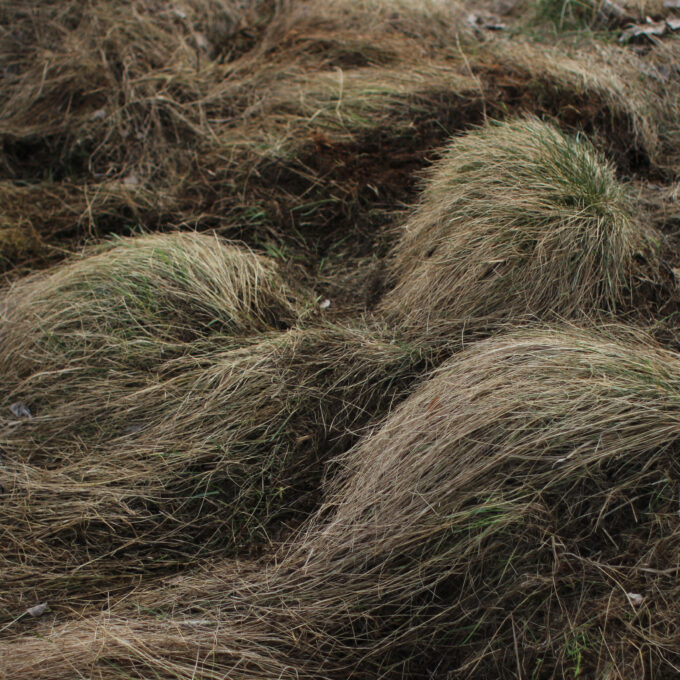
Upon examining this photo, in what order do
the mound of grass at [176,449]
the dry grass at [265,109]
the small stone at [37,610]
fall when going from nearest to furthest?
the small stone at [37,610] < the mound of grass at [176,449] < the dry grass at [265,109]

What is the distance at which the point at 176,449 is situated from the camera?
2811mm

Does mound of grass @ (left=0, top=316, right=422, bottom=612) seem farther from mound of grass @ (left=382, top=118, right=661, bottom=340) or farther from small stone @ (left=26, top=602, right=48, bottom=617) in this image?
mound of grass @ (left=382, top=118, right=661, bottom=340)

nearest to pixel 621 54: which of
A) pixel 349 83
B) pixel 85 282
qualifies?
pixel 349 83

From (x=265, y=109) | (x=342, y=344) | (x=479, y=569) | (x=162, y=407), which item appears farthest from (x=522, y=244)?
(x=265, y=109)

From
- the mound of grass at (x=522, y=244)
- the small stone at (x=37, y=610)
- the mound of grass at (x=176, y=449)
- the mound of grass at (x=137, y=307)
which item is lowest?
the small stone at (x=37, y=610)

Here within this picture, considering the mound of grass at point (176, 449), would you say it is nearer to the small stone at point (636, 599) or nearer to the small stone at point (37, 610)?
the small stone at point (37, 610)

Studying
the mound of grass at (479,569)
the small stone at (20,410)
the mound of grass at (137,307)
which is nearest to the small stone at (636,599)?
the mound of grass at (479,569)

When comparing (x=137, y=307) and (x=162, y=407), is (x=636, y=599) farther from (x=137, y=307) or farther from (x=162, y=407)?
(x=137, y=307)

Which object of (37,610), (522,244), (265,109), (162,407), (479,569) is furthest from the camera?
(265,109)

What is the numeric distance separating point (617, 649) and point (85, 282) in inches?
99.9

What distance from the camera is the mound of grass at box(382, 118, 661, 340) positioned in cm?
298

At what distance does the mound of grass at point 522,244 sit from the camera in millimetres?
2979

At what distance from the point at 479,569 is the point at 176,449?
119 cm

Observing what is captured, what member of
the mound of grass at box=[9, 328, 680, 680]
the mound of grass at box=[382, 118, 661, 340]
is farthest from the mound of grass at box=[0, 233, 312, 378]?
the mound of grass at box=[9, 328, 680, 680]
